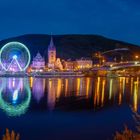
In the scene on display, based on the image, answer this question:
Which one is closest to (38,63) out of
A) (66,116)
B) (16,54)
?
(16,54)

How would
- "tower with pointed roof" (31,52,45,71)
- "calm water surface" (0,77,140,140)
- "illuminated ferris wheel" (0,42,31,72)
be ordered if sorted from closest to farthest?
1. "calm water surface" (0,77,140,140)
2. "illuminated ferris wheel" (0,42,31,72)
3. "tower with pointed roof" (31,52,45,71)

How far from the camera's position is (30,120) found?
17.9m

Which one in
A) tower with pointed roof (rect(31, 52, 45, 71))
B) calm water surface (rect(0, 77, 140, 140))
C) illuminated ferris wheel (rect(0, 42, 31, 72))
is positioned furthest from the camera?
tower with pointed roof (rect(31, 52, 45, 71))

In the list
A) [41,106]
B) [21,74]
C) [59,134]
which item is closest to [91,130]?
[59,134]

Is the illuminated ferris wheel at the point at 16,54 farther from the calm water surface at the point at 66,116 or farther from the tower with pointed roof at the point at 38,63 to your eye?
the calm water surface at the point at 66,116

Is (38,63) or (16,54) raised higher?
(16,54)

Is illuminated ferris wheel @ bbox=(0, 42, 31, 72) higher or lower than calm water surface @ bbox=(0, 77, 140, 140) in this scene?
higher

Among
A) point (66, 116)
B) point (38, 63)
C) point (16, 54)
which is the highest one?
point (16, 54)

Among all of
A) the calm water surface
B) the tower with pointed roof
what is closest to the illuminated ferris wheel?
the tower with pointed roof

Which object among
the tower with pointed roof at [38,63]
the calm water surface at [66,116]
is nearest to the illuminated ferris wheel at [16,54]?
the tower with pointed roof at [38,63]

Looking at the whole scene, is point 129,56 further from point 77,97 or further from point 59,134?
point 59,134

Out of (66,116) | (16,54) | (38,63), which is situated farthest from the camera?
(38,63)

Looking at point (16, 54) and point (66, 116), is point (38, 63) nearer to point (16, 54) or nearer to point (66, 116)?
point (16, 54)

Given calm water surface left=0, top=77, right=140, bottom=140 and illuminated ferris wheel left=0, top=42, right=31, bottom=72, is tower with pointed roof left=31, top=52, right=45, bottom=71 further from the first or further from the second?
calm water surface left=0, top=77, right=140, bottom=140
